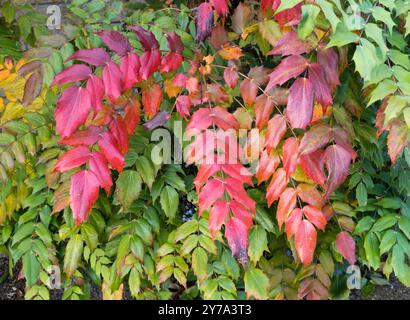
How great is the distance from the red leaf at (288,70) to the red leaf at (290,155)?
0.15m

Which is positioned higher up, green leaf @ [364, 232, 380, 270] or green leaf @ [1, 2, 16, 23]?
green leaf @ [1, 2, 16, 23]

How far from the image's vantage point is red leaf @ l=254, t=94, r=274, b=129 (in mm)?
1116

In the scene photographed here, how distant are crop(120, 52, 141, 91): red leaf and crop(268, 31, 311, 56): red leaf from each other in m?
0.30

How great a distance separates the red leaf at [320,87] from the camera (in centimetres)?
97

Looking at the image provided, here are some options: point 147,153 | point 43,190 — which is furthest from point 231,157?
point 43,190

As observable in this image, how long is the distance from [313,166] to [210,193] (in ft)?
0.77

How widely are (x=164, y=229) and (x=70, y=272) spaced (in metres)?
0.31

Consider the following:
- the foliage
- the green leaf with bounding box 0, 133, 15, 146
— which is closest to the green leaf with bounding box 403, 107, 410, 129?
the foliage

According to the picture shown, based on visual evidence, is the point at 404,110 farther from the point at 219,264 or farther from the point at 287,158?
the point at 219,264

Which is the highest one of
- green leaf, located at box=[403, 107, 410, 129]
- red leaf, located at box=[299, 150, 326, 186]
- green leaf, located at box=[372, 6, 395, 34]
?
green leaf, located at box=[372, 6, 395, 34]

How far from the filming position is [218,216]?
103 centimetres

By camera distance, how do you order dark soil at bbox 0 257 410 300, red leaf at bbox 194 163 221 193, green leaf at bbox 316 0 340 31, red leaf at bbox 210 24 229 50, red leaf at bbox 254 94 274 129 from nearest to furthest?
green leaf at bbox 316 0 340 31 → red leaf at bbox 194 163 221 193 → red leaf at bbox 254 94 274 129 → red leaf at bbox 210 24 229 50 → dark soil at bbox 0 257 410 300

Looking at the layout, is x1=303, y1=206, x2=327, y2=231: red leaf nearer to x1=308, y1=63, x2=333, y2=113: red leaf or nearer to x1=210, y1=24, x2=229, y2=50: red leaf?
x1=308, y1=63, x2=333, y2=113: red leaf

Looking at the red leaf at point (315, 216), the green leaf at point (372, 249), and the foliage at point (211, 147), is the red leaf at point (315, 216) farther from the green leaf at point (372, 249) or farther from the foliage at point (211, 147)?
the green leaf at point (372, 249)
